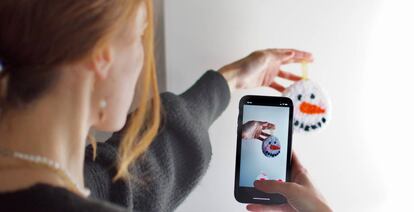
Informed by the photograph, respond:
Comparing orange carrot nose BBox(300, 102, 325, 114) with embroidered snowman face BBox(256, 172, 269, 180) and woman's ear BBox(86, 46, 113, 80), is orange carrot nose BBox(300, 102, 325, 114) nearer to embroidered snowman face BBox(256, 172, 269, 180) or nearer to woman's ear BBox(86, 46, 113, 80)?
embroidered snowman face BBox(256, 172, 269, 180)

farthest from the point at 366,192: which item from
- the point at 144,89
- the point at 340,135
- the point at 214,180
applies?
the point at 144,89

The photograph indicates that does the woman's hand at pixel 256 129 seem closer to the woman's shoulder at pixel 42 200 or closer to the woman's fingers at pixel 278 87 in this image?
the woman's fingers at pixel 278 87

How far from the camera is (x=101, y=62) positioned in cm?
36

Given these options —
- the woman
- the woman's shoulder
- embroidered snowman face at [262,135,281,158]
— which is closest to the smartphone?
embroidered snowman face at [262,135,281,158]

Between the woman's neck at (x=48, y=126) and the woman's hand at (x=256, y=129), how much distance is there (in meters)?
0.27

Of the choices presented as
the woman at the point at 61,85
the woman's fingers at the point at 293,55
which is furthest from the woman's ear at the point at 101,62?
the woman's fingers at the point at 293,55

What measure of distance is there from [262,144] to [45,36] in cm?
34

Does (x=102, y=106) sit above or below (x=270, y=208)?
above

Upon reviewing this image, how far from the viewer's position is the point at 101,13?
0.34 metres

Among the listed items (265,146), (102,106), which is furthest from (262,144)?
(102,106)

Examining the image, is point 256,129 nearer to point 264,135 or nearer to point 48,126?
point 264,135

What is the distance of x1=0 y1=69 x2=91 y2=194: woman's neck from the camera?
0.35 m

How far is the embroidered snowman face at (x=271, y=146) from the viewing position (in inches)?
23.5

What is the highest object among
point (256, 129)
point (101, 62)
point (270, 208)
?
point (101, 62)
